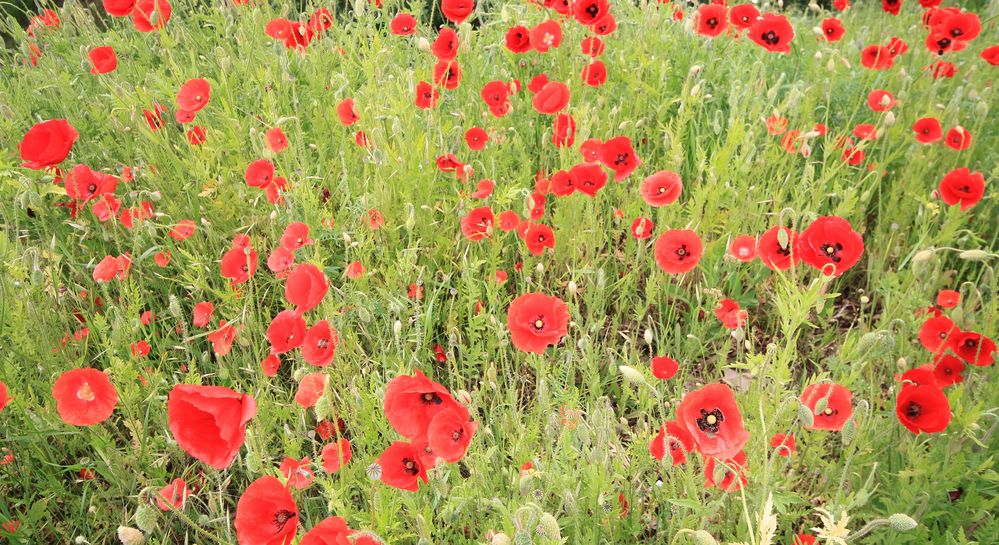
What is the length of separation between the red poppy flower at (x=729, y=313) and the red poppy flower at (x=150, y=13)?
2373mm

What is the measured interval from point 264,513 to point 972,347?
1875 millimetres

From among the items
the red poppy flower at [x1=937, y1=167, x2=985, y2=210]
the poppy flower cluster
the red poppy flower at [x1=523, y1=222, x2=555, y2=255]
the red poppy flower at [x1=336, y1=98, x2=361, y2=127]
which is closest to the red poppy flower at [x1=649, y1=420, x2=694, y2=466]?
the poppy flower cluster

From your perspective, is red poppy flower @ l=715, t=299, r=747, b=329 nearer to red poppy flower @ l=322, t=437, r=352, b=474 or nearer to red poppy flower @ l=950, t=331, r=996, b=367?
red poppy flower @ l=950, t=331, r=996, b=367

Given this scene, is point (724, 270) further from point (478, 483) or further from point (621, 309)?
point (478, 483)

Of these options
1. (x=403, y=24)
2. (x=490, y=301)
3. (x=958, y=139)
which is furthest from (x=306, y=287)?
(x=958, y=139)

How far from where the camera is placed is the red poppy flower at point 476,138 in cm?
255

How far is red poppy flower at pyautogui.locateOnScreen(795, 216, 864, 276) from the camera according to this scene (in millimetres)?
1593

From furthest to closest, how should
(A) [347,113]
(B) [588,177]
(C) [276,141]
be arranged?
(A) [347,113] → (C) [276,141] → (B) [588,177]

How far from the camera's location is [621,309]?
2400mm

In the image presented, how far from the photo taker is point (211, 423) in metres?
1.29

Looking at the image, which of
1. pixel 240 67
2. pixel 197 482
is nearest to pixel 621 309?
pixel 197 482

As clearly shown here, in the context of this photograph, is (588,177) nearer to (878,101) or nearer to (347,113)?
(347,113)

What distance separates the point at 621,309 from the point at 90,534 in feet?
5.79

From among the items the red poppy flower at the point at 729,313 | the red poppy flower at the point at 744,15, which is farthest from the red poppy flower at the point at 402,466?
the red poppy flower at the point at 744,15
